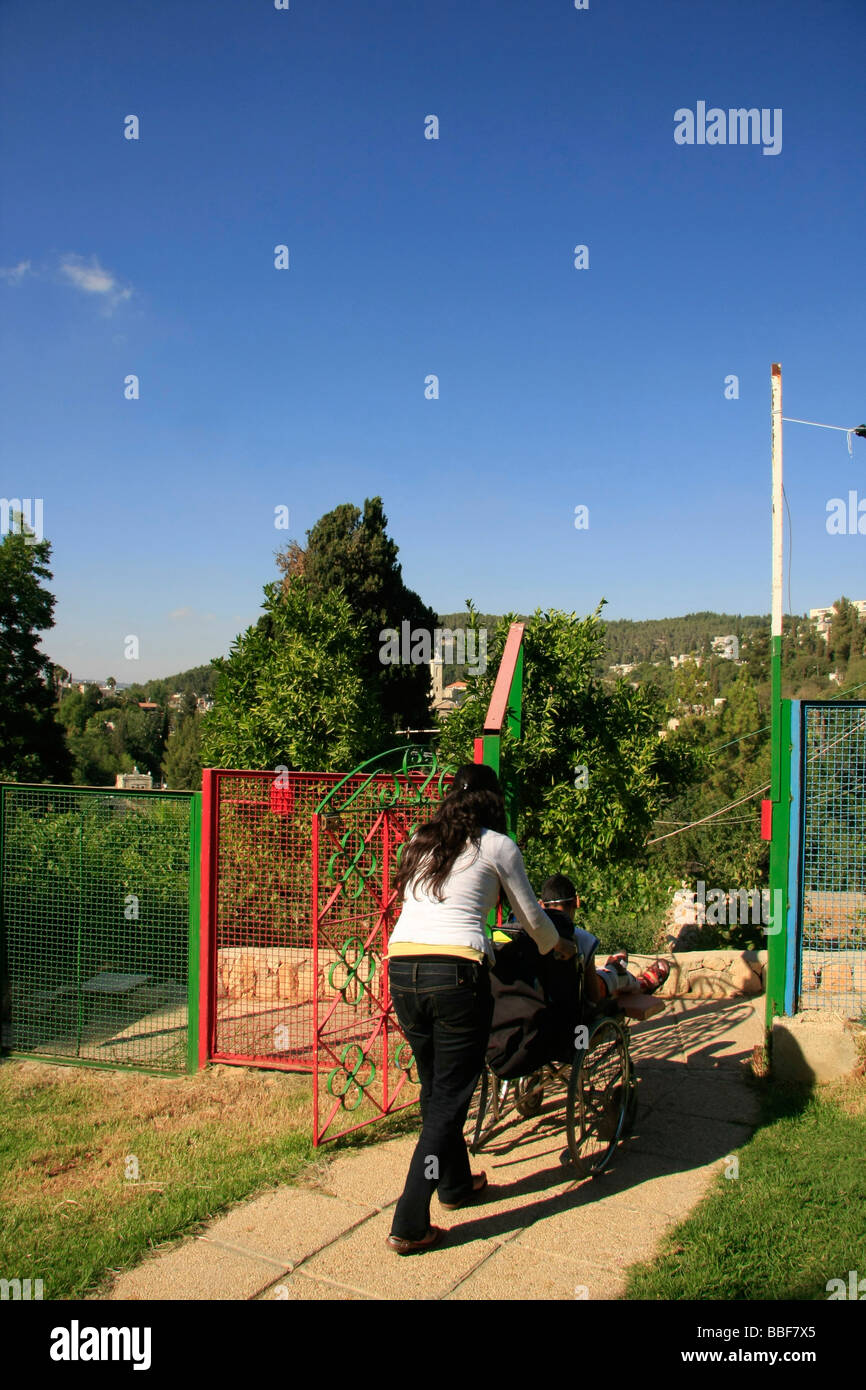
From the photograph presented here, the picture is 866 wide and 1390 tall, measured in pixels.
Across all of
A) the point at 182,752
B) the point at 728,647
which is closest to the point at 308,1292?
the point at 728,647

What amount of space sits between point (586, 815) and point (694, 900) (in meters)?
3.03

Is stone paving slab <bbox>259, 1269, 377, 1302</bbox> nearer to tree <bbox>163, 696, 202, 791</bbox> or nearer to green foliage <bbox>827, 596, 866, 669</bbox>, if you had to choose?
tree <bbox>163, 696, 202, 791</bbox>

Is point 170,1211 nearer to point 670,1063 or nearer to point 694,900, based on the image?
point 670,1063

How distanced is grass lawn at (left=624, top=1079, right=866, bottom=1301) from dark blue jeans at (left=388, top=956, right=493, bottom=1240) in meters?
0.76

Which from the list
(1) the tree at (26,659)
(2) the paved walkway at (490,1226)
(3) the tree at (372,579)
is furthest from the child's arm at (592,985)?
(3) the tree at (372,579)

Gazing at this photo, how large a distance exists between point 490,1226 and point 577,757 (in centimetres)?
532

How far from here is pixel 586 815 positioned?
27.8 feet

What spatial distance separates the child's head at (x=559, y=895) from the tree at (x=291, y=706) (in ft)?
21.3

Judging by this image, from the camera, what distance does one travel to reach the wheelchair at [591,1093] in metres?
3.90

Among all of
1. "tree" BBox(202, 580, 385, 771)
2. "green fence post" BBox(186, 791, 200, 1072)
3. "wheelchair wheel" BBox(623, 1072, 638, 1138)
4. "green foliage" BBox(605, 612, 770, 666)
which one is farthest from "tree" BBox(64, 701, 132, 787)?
"green foliage" BBox(605, 612, 770, 666)

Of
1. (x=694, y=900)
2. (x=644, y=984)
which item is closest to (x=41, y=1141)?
(x=644, y=984)

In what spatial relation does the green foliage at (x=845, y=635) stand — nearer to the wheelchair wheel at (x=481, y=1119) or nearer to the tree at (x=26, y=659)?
the tree at (x=26, y=659)

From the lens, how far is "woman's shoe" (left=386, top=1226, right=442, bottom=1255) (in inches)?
130

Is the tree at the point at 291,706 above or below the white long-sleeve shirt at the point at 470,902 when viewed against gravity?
above
